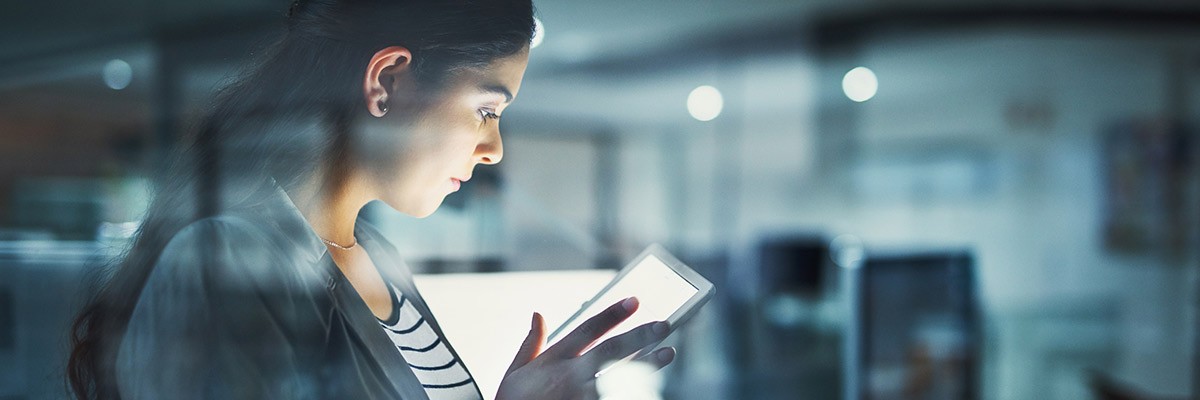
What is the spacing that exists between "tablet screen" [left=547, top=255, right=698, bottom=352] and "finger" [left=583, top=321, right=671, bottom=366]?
0.02 m

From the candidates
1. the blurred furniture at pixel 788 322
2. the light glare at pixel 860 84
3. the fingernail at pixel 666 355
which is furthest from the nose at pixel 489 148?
the light glare at pixel 860 84

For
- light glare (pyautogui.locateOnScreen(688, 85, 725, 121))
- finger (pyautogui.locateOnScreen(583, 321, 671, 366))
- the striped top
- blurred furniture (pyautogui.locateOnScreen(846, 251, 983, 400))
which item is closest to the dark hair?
the striped top

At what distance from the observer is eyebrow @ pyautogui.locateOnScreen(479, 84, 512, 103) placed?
632 millimetres

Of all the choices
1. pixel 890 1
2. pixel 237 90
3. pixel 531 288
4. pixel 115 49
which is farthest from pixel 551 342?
pixel 890 1

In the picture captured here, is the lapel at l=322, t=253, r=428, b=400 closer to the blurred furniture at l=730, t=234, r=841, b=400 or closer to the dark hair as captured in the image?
the dark hair

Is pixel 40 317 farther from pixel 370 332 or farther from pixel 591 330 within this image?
pixel 591 330

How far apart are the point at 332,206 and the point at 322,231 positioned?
22 millimetres

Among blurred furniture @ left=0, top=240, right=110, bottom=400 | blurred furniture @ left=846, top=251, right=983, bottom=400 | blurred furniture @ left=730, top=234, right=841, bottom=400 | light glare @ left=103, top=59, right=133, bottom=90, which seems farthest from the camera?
blurred furniture @ left=730, top=234, right=841, bottom=400

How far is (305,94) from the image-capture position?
0.62 metres

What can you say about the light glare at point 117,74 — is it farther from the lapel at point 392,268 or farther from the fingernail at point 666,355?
the fingernail at point 666,355

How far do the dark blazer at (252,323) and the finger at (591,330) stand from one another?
5.0 inches

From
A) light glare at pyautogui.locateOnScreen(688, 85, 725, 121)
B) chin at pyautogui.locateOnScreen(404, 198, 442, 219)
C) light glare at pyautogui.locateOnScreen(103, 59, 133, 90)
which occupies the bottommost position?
chin at pyautogui.locateOnScreen(404, 198, 442, 219)

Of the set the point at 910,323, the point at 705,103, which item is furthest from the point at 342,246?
the point at 705,103

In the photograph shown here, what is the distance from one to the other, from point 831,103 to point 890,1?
0.43 metres
